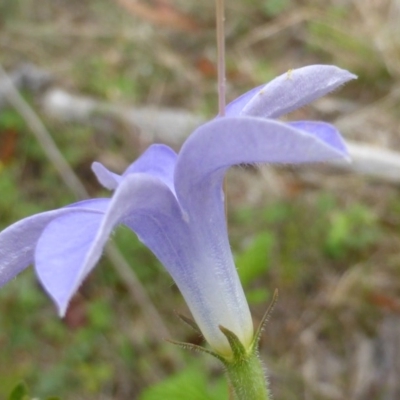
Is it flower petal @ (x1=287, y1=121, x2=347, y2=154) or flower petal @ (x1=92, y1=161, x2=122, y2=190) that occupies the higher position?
flower petal @ (x1=287, y1=121, x2=347, y2=154)

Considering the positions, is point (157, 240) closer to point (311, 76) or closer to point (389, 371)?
point (311, 76)

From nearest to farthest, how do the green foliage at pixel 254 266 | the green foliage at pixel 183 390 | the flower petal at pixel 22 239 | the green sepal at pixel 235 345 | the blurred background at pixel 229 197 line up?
the flower petal at pixel 22 239, the green sepal at pixel 235 345, the green foliage at pixel 183 390, the green foliage at pixel 254 266, the blurred background at pixel 229 197

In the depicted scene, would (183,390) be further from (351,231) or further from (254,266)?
(351,231)

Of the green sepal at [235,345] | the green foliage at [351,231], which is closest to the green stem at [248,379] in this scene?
the green sepal at [235,345]

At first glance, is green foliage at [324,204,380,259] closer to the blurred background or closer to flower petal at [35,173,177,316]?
the blurred background

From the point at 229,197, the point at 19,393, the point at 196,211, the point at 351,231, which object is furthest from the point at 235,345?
the point at 229,197

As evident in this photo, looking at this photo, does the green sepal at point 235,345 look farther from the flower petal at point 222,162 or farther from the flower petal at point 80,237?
the flower petal at point 80,237

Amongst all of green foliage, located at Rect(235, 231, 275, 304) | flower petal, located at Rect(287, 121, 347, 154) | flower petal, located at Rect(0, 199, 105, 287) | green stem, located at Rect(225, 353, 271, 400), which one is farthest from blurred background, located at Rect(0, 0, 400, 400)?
flower petal, located at Rect(287, 121, 347, 154)
